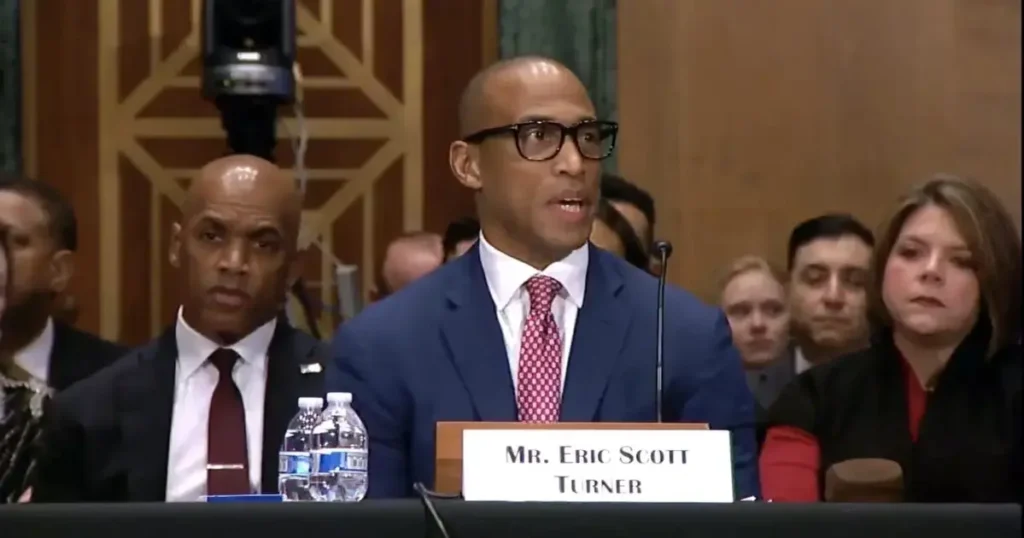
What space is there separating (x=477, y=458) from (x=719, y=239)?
359 cm

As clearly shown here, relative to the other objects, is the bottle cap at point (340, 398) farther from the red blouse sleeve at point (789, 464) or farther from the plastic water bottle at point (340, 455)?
the red blouse sleeve at point (789, 464)

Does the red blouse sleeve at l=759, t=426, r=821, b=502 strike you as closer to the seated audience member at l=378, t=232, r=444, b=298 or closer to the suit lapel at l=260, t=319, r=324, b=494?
the suit lapel at l=260, t=319, r=324, b=494

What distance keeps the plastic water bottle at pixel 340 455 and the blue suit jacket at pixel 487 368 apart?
15cm

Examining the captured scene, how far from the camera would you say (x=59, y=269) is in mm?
3828

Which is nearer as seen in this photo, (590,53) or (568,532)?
(568,532)

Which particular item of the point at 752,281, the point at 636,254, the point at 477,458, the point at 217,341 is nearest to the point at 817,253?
the point at 752,281

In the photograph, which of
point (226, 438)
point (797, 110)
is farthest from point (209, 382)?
point (797, 110)

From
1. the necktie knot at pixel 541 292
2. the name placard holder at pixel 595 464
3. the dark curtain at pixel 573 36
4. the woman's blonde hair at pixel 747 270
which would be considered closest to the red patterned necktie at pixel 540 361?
the necktie knot at pixel 541 292

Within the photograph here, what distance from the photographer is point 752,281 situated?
428 cm

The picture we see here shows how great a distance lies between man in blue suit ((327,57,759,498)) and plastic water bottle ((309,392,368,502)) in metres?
0.15

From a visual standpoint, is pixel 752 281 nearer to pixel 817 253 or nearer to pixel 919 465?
pixel 817 253

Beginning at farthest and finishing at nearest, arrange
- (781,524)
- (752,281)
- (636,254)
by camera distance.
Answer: (752,281)
(636,254)
(781,524)

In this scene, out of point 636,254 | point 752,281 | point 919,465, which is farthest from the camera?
point 752,281

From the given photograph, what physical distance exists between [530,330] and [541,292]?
7 centimetres
